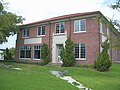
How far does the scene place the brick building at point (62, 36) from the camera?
2809 centimetres

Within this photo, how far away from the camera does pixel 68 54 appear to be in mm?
28703

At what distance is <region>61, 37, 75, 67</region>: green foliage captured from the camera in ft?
93.4

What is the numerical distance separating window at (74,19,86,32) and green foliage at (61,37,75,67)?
1.83m

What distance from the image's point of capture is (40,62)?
1289 inches

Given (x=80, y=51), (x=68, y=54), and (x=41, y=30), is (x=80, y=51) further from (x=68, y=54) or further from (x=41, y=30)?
(x=41, y=30)

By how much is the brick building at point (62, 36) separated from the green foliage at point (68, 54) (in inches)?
29.5

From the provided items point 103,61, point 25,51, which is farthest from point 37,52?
point 103,61

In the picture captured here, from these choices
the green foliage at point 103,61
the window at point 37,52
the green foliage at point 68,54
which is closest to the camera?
the green foliage at point 103,61

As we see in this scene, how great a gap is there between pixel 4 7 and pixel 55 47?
12.4 meters

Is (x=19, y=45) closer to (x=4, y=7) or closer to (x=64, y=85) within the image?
(x=4, y=7)

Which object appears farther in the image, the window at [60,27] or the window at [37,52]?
the window at [37,52]

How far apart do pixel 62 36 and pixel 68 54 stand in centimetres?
359

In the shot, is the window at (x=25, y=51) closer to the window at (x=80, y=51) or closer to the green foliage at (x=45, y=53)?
the green foliage at (x=45, y=53)

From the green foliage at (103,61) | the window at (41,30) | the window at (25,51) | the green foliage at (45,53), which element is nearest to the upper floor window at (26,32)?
the window at (25,51)
